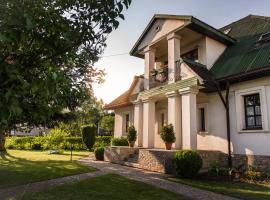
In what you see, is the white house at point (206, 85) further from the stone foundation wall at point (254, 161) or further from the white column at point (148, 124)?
the stone foundation wall at point (254, 161)

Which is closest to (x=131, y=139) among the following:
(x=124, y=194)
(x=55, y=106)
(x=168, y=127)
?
(x=168, y=127)

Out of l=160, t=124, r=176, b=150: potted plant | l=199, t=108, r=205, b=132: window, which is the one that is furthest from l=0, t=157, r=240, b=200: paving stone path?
l=199, t=108, r=205, b=132: window

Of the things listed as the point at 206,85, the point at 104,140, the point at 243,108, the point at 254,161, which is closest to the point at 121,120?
the point at 104,140

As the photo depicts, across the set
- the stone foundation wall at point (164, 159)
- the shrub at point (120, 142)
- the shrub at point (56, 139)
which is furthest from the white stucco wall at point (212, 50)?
the shrub at point (56, 139)

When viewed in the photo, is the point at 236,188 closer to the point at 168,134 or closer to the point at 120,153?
the point at 168,134

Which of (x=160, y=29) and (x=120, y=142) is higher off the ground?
(x=160, y=29)

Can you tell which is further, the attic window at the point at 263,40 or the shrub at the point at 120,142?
the shrub at the point at 120,142

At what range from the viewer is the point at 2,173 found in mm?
12977

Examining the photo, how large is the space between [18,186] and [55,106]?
7.64 m

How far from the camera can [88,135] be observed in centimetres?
2709

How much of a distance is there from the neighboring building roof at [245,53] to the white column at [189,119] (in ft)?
5.65

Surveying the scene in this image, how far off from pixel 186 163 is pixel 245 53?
22.6 feet

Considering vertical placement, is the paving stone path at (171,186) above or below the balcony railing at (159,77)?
below

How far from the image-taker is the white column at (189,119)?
42.9 feet
